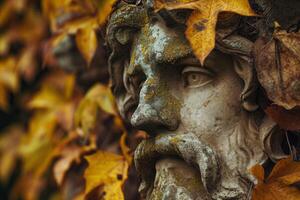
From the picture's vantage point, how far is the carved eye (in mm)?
1831

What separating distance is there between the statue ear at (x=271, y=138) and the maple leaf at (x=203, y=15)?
7.7 inches

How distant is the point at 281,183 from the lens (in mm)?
1774

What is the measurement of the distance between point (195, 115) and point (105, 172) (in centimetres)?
49

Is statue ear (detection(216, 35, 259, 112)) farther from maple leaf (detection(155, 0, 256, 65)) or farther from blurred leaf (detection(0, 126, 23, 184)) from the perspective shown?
blurred leaf (detection(0, 126, 23, 184))

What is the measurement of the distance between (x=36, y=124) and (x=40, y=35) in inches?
16.9

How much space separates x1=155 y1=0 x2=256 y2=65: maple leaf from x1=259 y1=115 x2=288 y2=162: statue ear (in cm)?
20

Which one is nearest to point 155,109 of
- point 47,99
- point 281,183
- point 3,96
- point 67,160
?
point 281,183

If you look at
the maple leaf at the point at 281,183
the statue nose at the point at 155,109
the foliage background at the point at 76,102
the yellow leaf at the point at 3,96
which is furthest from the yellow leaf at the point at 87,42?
the yellow leaf at the point at 3,96

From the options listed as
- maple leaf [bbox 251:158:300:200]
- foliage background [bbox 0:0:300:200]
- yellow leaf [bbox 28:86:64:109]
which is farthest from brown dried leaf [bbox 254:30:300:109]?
yellow leaf [bbox 28:86:64:109]

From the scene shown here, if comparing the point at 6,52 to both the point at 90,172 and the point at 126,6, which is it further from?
the point at 126,6

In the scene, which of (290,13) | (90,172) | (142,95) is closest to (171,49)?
(142,95)

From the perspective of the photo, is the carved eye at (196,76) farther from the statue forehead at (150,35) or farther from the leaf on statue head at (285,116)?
the leaf on statue head at (285,116)

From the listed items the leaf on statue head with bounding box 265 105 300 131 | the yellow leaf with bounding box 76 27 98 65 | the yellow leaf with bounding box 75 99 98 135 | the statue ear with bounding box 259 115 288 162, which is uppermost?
the leaf on statue head with bounding box 265 105 300 131

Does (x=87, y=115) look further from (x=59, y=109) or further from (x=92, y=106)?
(x=59, y=109)
